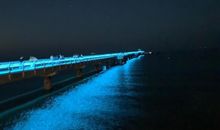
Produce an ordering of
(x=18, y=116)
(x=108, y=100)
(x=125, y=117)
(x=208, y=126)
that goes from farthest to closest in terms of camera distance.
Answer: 1. (x=108, y=100)
2. (x=18, y=116)
3. (x=125, y=117)
4. (x=208, y=126)

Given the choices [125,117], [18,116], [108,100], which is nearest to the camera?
[125,117]

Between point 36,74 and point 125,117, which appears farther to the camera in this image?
point 36,74

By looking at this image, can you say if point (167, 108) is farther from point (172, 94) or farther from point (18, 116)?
point (18, 116)

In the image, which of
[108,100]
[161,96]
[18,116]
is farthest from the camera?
[161,96]

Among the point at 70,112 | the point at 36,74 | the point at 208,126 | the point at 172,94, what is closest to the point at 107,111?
the point at 70,112

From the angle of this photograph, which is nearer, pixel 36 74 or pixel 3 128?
pixel 3 128

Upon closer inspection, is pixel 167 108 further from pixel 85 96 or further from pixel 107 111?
pixel 85 96

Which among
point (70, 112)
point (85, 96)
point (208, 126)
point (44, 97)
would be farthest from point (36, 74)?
point (208, 126)

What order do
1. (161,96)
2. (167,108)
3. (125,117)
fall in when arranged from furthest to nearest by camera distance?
(161,96) < (167,108) < (125,117)

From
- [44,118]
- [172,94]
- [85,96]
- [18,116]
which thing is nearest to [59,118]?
[44,118]
